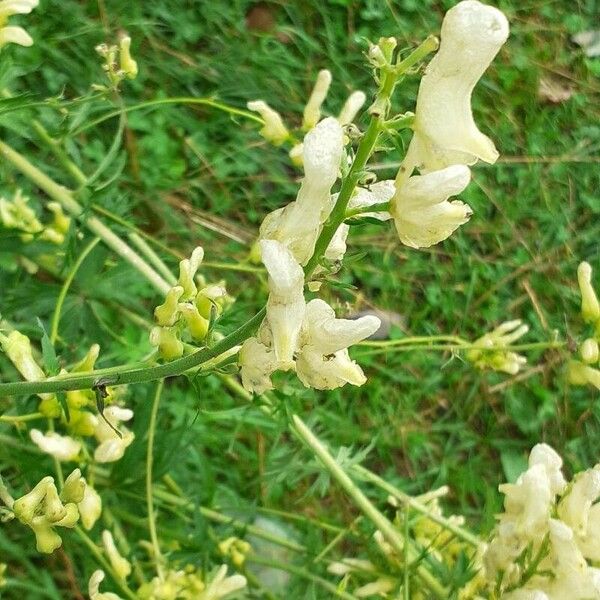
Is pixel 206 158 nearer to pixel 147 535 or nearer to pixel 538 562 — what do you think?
pixel 147 535

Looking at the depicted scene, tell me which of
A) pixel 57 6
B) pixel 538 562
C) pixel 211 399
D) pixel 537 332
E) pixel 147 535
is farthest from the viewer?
pixel 537 332

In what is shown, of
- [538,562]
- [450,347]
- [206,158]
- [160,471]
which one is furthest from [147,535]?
[206,158]

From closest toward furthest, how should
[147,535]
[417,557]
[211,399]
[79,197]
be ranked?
[417,557]
[79,197]
[147,535]
[211,399]

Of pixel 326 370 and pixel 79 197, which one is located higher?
pixel 326 370

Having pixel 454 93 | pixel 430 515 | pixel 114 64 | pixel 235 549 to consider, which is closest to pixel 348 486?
pixel 430 515

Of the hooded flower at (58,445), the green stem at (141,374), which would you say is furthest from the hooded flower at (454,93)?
the hooded flower at (58,445)

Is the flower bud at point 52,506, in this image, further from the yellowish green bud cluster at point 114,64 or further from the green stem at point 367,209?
the yellowish green bud cluster at point 114,64
